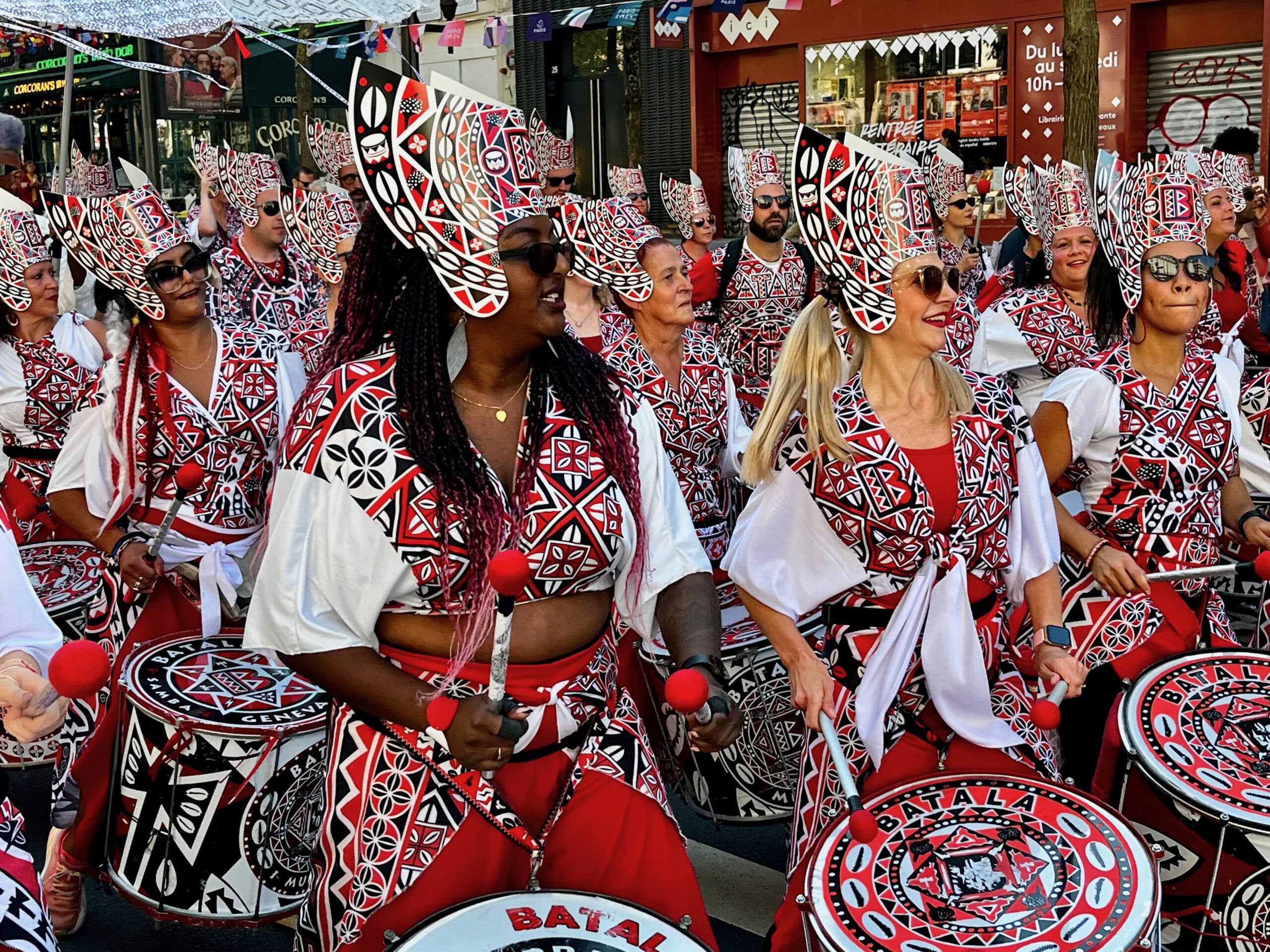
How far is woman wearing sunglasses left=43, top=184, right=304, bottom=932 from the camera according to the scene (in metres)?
4.73

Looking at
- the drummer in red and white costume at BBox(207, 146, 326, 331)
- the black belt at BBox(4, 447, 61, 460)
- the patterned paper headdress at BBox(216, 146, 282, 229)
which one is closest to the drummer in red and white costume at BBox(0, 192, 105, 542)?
the black belt at BBox(4, 447, 61, 460)

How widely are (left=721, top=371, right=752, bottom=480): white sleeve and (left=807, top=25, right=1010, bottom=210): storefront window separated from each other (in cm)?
1544

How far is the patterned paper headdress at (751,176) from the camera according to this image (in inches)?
393

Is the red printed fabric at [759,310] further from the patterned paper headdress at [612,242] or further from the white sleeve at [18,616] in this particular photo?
the white sleeve at [18,616]

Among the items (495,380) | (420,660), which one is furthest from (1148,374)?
(420,660)

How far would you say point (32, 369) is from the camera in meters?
6.52

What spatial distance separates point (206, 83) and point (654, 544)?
968 inches

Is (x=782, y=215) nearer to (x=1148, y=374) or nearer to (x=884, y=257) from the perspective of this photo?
(x=1148, y=374)

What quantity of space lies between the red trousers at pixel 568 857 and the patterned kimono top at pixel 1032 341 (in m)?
4.60

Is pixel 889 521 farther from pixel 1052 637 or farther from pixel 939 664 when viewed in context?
pixel 1052 637

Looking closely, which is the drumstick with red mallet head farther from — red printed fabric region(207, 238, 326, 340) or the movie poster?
the movie poster

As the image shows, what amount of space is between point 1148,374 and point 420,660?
2476 mm

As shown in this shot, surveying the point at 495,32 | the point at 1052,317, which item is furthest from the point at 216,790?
the point at 495,32

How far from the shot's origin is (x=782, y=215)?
29.9 feet
